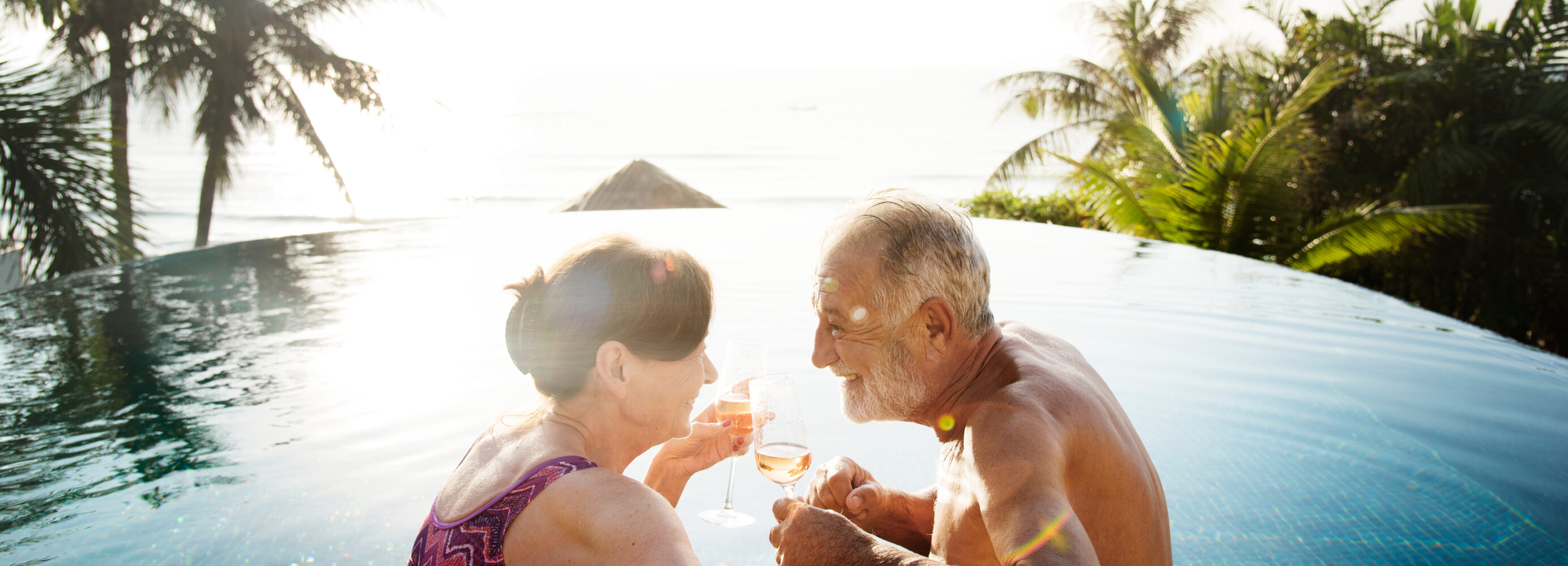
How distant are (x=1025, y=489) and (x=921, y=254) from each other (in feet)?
2.26

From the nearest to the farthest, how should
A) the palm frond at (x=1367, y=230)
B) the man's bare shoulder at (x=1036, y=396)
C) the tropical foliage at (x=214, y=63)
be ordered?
1. the man's bare shoulder at (x=1036, y=396)
2. the palm frond at (x=1367, y=230)
3. the tropical foliage at (x=214, y=63)

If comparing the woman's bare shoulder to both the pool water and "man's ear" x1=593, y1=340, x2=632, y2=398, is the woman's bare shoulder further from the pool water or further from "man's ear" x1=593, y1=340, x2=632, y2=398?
the pool water

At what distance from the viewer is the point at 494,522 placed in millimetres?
1777

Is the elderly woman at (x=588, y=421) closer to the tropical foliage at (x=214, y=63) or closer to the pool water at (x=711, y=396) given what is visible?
the pool water at (x=711, y=396)

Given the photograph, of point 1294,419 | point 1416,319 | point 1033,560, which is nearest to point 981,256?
point 1033,560

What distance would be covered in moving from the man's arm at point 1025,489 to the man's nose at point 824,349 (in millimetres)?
584

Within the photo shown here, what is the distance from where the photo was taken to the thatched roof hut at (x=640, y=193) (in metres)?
16.8

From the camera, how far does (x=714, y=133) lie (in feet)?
202

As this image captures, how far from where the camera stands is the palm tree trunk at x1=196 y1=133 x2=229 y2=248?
17625 mm

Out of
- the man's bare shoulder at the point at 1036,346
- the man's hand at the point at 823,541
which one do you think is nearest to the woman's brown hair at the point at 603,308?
the man's hand at the point at 823,541

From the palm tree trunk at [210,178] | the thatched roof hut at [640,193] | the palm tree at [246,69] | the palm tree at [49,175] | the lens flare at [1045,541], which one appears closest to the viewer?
the lens flare at [1045,541]

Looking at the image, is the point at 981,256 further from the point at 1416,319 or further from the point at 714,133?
the point at 714,133

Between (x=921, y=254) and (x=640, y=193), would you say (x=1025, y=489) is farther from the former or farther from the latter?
(x=640, y=193)

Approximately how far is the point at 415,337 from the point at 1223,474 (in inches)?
216
